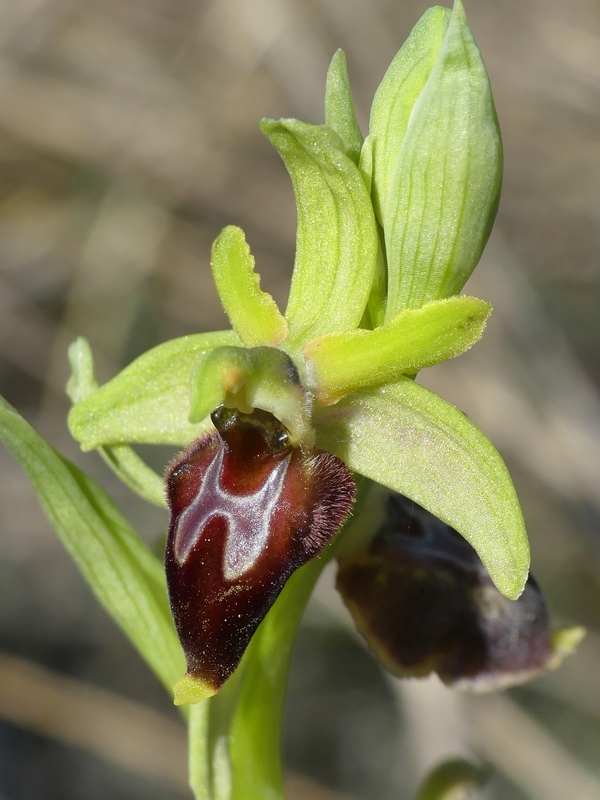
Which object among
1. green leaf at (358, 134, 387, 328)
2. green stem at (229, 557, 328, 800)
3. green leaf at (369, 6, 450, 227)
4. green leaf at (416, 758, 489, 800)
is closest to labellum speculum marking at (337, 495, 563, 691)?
green stem at (229, 557, 328, 800)

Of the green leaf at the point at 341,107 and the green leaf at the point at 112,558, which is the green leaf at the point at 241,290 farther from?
the green leaf at the point at 112,558

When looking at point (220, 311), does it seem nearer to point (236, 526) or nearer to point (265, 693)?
point (265, 693)

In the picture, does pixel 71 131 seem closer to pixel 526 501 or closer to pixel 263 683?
pixel 526 501

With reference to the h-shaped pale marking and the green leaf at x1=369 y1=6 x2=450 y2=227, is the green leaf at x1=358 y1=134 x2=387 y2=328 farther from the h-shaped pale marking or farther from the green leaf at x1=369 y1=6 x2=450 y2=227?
the h-shaped pale marking

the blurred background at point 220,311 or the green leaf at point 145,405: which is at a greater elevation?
the green leaf at point 145,405

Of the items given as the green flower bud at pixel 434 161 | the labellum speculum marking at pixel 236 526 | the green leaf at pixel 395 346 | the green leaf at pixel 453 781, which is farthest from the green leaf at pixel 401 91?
the green leaf at pixel 453 781

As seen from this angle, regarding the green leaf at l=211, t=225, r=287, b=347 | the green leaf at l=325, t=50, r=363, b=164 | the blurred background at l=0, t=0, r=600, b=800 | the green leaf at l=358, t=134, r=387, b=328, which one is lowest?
the blurred background at l=0, t=0, r=600, b=800

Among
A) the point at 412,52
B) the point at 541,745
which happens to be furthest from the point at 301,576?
the point at 541,745
